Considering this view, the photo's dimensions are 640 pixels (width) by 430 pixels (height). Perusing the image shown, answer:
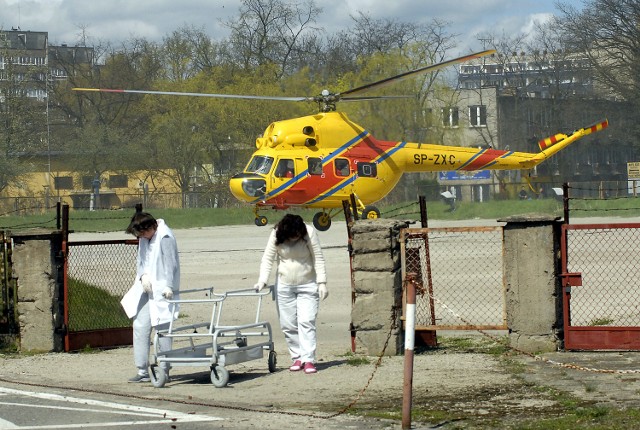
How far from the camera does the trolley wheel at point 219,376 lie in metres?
11.1

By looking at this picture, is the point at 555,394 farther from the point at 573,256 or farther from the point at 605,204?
the point at 605,204

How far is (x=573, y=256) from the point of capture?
80.5 ft

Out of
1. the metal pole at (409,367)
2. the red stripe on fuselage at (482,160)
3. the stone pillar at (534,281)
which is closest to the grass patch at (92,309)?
the stone pillar at (534,281)

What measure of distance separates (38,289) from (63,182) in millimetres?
63053

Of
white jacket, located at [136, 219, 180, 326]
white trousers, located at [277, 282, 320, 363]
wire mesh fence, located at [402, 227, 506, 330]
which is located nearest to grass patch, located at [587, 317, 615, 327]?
wire mesh fence, located at [402, 227, 506, 330]

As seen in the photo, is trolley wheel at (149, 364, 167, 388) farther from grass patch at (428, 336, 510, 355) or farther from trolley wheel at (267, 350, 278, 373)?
grass patch at (428, 336, 510, 355)

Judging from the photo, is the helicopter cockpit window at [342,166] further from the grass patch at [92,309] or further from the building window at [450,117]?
the building window at [450,117]

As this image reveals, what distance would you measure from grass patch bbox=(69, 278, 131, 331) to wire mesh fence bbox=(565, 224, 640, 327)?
20.3 ft

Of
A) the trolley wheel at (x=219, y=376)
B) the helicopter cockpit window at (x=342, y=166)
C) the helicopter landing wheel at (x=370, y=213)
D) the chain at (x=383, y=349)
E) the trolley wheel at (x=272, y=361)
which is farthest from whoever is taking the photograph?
the helicopter cockpit window at (x=342, y=166)

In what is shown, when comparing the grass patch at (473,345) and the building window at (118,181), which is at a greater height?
the building window at (118,181)

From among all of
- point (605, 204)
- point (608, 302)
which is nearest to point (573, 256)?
point (608, 302)

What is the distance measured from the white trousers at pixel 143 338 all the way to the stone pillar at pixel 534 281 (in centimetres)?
363

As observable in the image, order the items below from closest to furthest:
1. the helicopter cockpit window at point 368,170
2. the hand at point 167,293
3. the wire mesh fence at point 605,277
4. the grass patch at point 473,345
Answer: the hand at point 167,293 → the grass patch at point 473,345 → the wire mesh fence at point 605,277 → the helicopter cockpit window at point 368,170

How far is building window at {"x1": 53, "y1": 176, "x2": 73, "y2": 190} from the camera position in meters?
75.3
